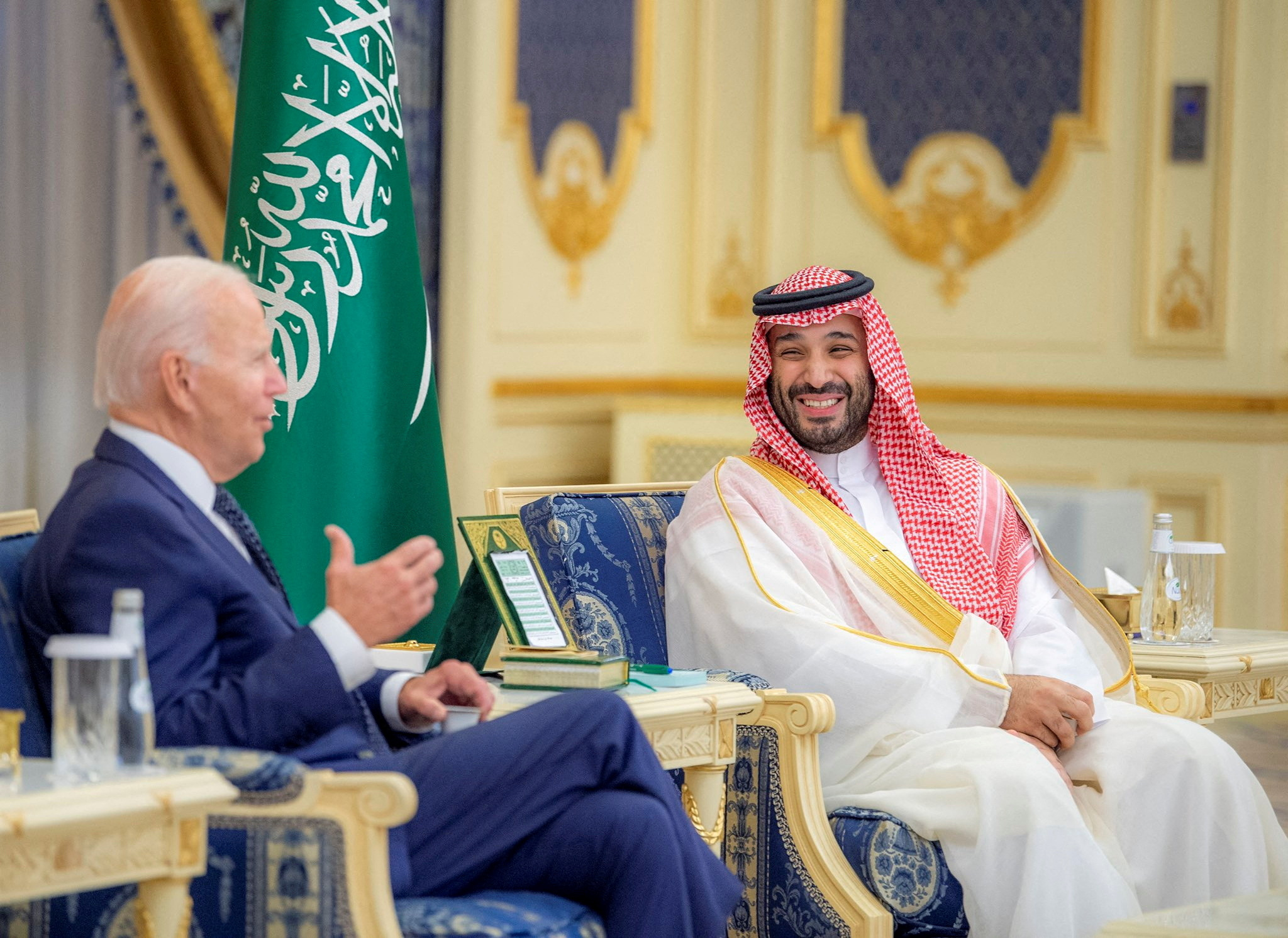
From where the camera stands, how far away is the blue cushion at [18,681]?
2055 millimetres

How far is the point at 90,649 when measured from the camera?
175 centimetres

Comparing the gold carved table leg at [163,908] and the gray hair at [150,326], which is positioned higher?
the gray hair at [150,326]

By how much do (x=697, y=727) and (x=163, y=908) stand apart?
927mm

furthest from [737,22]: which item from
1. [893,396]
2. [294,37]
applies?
[893,396]

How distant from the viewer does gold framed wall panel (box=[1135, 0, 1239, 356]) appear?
240 inches

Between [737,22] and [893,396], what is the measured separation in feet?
12.1

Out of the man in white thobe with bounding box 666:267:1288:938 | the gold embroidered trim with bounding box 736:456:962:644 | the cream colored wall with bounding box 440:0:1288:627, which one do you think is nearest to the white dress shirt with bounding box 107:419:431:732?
the man in white thobe with bounding box 666:267:1288:938

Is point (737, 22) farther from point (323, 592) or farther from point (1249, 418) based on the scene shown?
point (323, 592)

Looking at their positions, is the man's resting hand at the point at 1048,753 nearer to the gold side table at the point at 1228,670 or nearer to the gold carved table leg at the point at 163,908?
the gold side table at the point at 1228,670

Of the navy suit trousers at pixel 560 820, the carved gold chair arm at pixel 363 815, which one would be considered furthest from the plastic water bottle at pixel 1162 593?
the carved gold chair arm at pixel 363 815

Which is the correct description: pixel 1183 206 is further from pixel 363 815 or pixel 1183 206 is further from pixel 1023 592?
pixel 363 815

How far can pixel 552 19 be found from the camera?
6.16 m

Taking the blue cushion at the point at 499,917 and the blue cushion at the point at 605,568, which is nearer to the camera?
the blue cushion at the point at 499,917

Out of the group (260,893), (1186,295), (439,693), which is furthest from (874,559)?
(1186,295)
